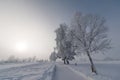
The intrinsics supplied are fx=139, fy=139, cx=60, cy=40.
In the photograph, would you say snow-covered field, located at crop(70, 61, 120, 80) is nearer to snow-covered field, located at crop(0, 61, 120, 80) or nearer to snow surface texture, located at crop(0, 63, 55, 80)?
snow-covered field, located at crop(0, 61, 120, 80)

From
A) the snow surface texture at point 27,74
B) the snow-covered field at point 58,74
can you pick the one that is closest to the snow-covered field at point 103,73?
the snow-covered field at point 58,74

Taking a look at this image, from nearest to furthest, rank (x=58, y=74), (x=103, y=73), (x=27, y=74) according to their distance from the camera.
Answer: (x=58, y=74), (x=27, y=74), (x=103, y=73)

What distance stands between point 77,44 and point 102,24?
5.31m

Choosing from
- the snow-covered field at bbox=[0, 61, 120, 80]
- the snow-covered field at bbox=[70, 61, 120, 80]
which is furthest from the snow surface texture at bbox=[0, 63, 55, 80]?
the snow-covered field at bbox=[70, 61, 120, 80]

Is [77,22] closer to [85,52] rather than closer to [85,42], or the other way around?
[85,42]

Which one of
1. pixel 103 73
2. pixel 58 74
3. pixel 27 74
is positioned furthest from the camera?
pixel 103 73

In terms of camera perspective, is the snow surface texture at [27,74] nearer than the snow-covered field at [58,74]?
No

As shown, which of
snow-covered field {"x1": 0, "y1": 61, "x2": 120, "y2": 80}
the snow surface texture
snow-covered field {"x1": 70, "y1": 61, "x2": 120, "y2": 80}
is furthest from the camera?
the snow surface texture

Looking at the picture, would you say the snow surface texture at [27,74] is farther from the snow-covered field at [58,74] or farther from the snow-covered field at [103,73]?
the snow-covered field at [103,73]

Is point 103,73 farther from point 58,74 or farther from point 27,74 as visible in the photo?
point 27,74

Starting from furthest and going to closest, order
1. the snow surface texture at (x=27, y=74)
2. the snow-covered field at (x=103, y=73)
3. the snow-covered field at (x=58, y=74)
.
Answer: the snow surface texture at (x=27, y=74)
the snow-covered field at (x=58, y=74)
the snow-covered field at (x=103, y=73)

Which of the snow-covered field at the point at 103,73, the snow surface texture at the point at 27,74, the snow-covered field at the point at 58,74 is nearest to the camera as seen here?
the snow-covered field at the point at 103,73

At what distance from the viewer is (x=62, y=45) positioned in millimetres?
56688

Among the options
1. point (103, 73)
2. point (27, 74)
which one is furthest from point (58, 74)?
point (103, 73)
